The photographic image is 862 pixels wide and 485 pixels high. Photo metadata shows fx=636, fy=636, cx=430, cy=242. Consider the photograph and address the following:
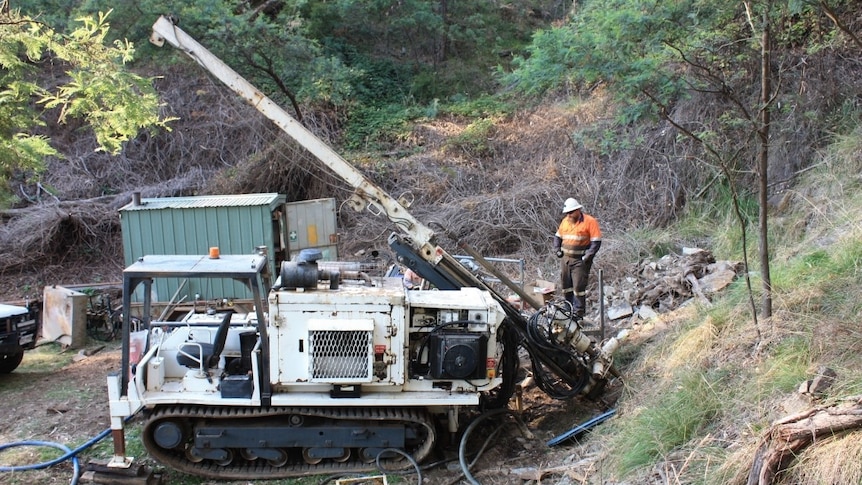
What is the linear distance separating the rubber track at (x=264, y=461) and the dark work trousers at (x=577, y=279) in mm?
3235

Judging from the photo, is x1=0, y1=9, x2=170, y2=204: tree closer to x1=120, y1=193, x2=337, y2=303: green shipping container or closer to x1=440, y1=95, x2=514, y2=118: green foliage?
x1=120, y1=193, x2=337, y2=303: green shipping container

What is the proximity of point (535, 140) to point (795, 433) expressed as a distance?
1235 cm

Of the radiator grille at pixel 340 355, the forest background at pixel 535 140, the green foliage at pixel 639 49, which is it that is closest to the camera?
the radiator grille at pixel 340 355

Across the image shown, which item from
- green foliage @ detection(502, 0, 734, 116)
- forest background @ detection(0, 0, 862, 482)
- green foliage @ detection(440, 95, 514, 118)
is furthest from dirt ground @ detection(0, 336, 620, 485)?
green foliage @ detection(440, 95, 514, 118)

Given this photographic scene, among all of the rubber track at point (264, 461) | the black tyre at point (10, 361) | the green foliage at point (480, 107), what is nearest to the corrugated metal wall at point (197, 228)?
the black tyre at point (10, 361)

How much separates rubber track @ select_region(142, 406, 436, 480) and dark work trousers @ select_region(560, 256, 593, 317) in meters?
3.24

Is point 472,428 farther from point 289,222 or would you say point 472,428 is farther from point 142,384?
point 289,222

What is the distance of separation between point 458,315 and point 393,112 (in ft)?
44.2

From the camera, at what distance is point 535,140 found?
15.4 metres

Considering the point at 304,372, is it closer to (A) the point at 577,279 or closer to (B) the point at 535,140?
(A) the point at 577,279

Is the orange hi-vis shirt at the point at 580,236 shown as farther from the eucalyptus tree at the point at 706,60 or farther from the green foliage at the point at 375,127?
the green foliage at the point at 375,127

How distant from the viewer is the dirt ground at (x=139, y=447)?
5457 mm

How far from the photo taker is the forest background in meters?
5.35

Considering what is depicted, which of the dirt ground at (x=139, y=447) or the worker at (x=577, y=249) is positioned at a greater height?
the worker at (x=577, y=249)
